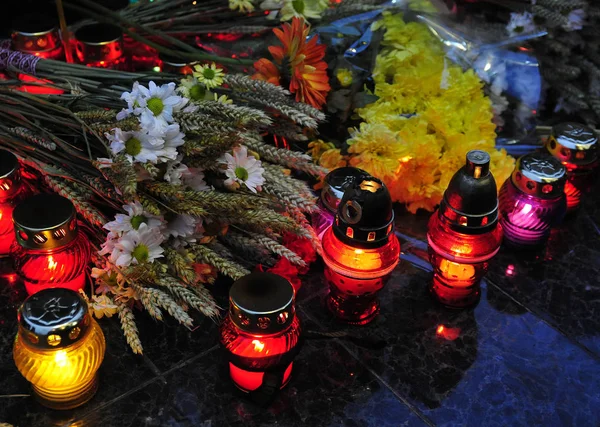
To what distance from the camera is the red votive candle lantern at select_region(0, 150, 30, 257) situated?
46.9 inches

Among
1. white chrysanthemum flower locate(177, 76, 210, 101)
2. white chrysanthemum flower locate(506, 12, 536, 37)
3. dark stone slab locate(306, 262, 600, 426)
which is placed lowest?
dark stone slab locate(306, 262, 600, 426)

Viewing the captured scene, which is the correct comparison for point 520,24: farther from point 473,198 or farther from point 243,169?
point 243,169

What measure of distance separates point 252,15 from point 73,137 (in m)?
0.61

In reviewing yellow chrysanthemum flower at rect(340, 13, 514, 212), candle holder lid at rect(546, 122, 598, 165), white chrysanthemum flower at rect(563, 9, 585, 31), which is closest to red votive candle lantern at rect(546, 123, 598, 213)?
candle holder lid at rect(546, 122, 598, 165)

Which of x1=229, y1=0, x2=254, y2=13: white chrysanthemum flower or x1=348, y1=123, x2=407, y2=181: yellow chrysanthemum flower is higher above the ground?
x1=229, y1=0, x2=254, y2=13: white chrysanthemum flower

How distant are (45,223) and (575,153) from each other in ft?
3.46

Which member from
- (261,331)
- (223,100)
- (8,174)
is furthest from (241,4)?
(261,331)

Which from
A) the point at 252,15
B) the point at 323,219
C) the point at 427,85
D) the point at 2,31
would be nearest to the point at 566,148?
the point at 427,85

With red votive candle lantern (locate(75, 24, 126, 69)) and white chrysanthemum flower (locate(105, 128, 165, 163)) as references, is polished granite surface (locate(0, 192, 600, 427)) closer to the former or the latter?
white chrysanthemum flower (locate(105, 128, 165, 163))

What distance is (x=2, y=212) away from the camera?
1243 mm

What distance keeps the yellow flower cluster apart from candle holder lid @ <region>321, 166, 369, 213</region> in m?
0.13

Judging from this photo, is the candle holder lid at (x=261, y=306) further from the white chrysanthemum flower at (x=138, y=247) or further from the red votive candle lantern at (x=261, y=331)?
the white chrysanthemum flower at (x=138, y=247)

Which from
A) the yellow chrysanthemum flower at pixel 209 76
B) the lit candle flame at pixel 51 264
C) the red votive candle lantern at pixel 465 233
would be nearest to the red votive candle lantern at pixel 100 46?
the yellow chrysanthemum flower at pixel 209 76

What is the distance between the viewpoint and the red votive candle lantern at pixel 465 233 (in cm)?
110
